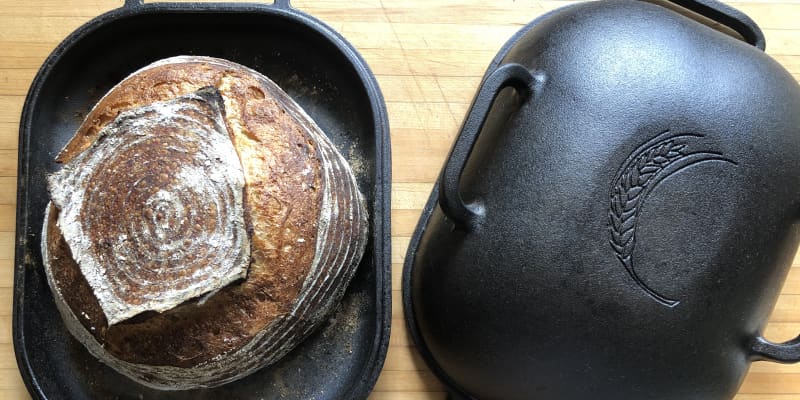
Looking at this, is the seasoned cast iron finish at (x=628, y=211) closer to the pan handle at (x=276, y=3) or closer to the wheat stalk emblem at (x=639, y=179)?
the wheat stalk emblem at (x=639, y=179)

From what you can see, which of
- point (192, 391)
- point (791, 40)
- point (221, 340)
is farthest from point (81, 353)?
point (791, 40)

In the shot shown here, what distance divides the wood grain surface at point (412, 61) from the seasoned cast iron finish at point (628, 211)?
9.2 inches

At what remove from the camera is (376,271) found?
1064mm

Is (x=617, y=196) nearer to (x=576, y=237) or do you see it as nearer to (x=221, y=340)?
(x=576, y=237)

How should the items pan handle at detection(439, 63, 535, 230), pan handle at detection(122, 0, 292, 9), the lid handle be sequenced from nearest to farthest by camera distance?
pan handle at detection(439, 63, 535, 230)
the lid handle
pan handle at detection(122, 0, 292, 9)

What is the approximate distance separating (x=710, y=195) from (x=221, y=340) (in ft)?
2.50

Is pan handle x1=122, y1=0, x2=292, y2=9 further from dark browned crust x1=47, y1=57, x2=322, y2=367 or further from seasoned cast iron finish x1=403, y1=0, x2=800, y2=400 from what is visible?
seasoned cast iron finish x1=403, y1=0, x2=800, y2=400

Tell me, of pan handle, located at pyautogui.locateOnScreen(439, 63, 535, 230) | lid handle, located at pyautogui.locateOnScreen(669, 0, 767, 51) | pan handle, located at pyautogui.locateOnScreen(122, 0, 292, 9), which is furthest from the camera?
pan handle, located at pyautogui.locateOnScreen(122, 0, 292, 9)

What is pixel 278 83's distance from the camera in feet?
3.97

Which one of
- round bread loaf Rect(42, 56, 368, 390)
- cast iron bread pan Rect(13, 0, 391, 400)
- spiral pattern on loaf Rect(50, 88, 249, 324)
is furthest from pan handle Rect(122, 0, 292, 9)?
spiral pattern on loaf Rect(50, 88, 249, 324)

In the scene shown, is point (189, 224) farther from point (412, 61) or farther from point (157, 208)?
point (412, 61)

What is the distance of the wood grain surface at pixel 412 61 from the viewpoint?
1213 mm

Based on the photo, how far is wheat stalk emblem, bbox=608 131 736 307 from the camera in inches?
34.5

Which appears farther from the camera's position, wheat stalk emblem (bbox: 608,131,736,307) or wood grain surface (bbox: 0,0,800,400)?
wood grain surface (bbox: 0,0,800,400)
